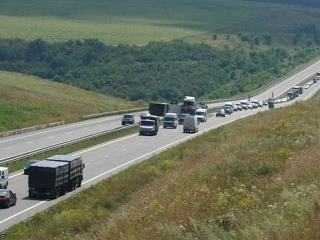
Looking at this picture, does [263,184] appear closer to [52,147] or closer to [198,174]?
[198,174]

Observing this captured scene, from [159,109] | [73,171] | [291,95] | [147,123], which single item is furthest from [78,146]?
[291,95]

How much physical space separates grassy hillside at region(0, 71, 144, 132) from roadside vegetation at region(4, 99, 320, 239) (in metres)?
46.8

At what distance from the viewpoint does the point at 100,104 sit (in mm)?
121688

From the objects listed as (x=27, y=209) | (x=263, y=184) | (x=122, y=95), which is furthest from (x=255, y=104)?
(x=263, y=184)

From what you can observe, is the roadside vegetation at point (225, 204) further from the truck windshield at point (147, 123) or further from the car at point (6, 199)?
the truck windshield at point (147, 123)

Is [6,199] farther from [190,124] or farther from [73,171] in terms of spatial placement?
[190,124]

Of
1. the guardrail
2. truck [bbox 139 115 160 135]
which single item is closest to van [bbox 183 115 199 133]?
truck [bbox 139 115 160 135]

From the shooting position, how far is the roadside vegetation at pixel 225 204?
1988 cm

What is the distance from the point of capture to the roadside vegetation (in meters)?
19.9

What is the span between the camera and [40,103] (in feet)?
339

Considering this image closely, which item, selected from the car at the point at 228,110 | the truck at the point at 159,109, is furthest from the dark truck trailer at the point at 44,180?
the car at the point at 228,110

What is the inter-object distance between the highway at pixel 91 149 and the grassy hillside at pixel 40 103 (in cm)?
366

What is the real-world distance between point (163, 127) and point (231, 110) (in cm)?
2638

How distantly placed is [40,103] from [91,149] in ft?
119
